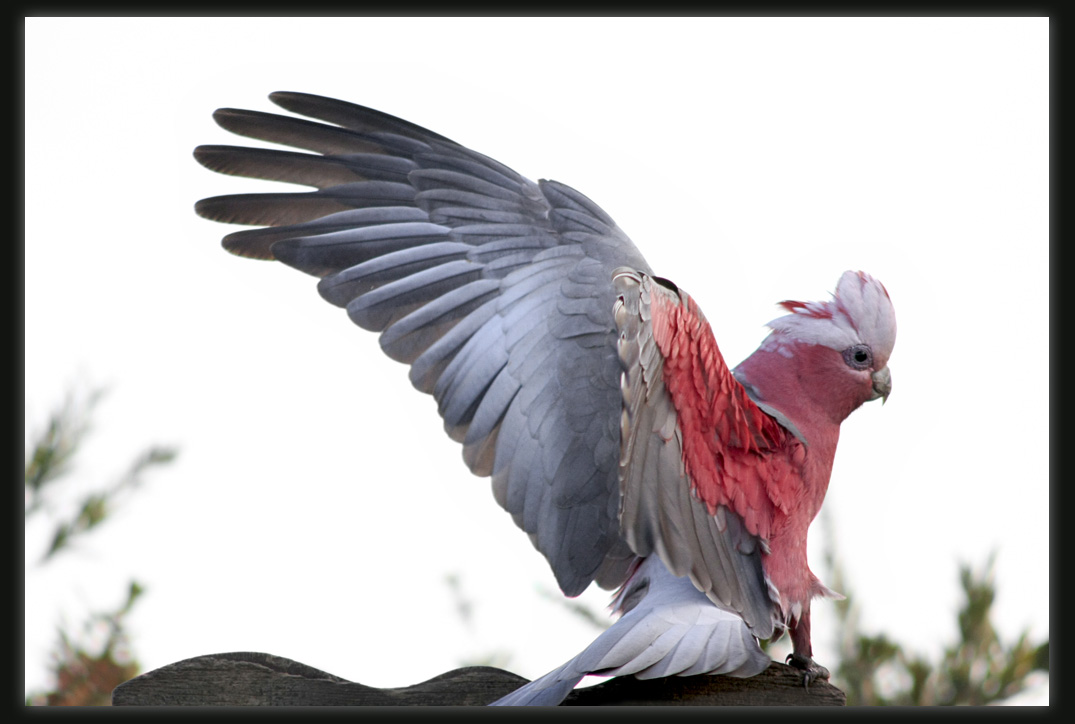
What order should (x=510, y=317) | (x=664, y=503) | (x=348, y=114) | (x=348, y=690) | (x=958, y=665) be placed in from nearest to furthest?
(x=348, y=690) < (x=664, y=503) < (x=510, y=317) < (x=348, y=114) < (x=958, y=665)

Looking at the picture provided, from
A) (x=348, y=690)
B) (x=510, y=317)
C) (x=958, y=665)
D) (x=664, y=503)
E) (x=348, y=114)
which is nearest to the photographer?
(x=348, y=690)

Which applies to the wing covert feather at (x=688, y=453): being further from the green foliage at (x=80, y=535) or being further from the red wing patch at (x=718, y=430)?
the green foliage at (x=80, y=535)

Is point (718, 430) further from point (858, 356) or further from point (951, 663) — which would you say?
point (951, 663)

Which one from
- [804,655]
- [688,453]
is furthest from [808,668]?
[688,453]

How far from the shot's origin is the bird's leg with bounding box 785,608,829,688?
1.88m

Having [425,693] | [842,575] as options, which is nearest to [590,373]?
[425,693]

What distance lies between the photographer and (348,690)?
5.83 feet

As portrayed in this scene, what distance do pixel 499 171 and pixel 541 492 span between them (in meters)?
0.71

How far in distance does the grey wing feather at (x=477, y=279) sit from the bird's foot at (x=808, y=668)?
386 millimetres

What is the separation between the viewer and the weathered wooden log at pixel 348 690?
1767 millimetres

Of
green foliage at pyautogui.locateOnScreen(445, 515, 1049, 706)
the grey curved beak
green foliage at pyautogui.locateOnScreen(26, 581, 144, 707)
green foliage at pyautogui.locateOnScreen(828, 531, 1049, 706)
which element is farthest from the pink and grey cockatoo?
green foliage at pyautogui.locateOnScreen(26, 581, 144, 707)

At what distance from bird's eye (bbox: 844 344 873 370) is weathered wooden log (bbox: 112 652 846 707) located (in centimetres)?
68

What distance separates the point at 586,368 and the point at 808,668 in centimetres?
71

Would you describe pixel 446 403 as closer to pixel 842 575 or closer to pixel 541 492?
pixel 541 492
